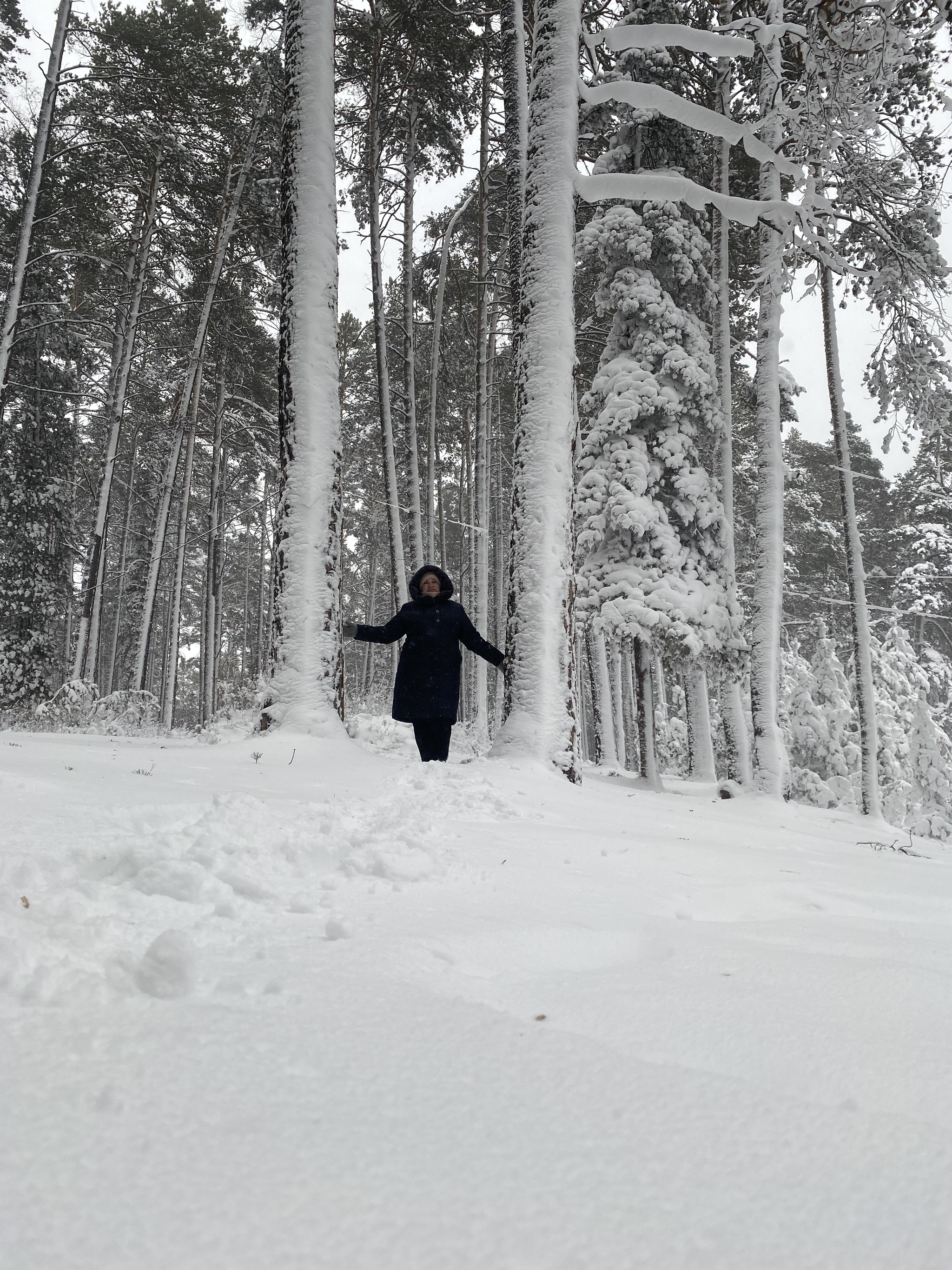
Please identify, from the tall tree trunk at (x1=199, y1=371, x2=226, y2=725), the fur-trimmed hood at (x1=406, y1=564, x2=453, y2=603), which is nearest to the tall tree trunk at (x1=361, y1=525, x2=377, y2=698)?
the tall tree trunk at (x1=199, y1=371, x2=226, y2=725)

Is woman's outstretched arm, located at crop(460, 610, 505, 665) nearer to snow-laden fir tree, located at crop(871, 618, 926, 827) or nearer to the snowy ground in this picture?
the snowy ground

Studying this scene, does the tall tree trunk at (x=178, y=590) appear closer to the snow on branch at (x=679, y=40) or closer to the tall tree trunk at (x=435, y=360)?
the tall tree trunk at (x=435, y=360)

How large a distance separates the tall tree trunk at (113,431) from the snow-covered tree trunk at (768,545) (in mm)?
9445

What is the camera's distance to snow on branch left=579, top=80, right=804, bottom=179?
512 centimetres

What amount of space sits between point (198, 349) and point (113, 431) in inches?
83.0

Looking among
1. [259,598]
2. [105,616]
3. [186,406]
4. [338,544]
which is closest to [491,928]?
[338,544]

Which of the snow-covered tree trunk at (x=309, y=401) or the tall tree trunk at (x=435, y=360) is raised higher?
the tall tree trunk at (x=435, y=360)

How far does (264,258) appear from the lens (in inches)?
489

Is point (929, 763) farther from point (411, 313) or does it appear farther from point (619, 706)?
point (411, 313)

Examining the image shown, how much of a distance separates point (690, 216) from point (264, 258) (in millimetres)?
7464

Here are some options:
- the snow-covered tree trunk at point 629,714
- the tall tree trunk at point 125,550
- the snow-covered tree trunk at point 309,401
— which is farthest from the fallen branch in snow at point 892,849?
the tall tree trunk at point 125,550

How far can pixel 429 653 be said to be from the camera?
17.3ft

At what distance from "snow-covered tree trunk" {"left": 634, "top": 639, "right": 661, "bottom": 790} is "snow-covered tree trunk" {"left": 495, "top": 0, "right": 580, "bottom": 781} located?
11.9 ft

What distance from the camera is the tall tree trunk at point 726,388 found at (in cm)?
1012
